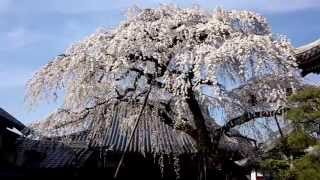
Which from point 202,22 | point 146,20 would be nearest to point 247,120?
point 202,22

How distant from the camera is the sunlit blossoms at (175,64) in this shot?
11781mm

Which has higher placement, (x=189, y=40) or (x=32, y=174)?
(x=189, y=40)

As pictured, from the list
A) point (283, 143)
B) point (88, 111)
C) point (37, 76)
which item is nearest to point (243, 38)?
point (283, 143)

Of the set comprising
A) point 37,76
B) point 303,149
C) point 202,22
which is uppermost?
point 202,22

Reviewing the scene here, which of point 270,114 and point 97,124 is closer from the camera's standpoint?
point 270,114

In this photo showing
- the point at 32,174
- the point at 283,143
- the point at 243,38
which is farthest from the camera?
the point at 32,174

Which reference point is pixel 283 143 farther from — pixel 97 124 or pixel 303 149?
pixel 97 124

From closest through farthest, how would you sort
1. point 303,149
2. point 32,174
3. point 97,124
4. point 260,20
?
point 303,149
point 260,20
point 97,124
point 32,174

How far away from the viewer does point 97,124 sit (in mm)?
13555

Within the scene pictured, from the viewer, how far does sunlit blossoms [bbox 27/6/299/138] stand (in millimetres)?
11781

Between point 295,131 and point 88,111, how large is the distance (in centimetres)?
477

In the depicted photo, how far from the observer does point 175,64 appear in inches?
480

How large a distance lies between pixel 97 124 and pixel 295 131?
4999 millimetres

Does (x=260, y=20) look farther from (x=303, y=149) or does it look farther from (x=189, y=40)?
(x=303, y=149)
